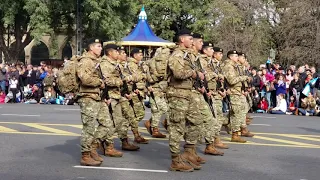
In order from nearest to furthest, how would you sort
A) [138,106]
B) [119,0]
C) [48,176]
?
[48,176] → [138,106] → [119,0]

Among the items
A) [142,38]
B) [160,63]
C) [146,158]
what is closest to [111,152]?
[146,158]

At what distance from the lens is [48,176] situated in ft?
28.5

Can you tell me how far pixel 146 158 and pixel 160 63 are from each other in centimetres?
308

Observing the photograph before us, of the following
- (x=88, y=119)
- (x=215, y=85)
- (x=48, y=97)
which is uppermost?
(x=215, y=85)

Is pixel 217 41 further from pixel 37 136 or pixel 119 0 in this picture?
pixel 37 136

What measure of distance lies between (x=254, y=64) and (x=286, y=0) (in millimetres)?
4654

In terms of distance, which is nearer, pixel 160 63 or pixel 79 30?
pixel 160 63

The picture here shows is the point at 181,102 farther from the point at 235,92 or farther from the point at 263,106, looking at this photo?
the point at 263,106

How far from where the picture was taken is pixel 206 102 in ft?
32.6

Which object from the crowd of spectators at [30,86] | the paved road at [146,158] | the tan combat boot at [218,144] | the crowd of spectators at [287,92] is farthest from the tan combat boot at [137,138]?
the crowd of spectators at [30,86]

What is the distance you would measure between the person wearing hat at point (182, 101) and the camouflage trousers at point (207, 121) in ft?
0.63

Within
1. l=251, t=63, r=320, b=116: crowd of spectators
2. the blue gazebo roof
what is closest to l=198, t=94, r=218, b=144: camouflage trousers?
l=251, t=63, r=320, b=116: crowd of spectators

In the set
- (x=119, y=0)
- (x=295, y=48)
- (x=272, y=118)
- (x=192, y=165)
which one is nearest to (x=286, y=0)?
(x=295, y=48)

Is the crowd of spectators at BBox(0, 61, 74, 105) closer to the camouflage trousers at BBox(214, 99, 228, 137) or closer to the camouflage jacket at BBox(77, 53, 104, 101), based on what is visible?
the camouflage trousers at BBox(214, 99, 228, 137)
